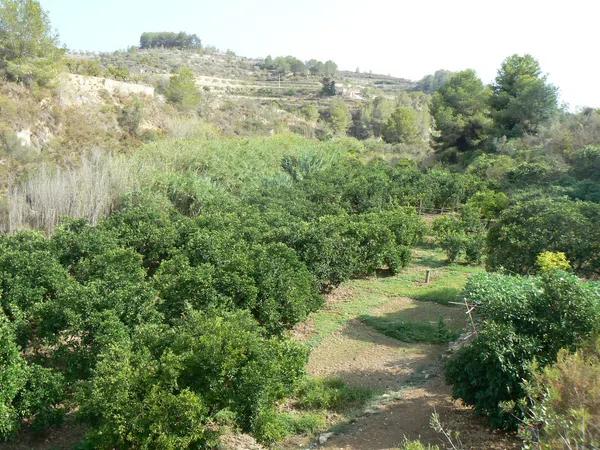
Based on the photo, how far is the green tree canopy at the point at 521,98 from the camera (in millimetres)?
34469

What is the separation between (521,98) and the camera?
3459 centimetres

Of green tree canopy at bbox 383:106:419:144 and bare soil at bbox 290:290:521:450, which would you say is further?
green tree canopy at bbox 383:106:419:144

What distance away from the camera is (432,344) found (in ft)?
37.0

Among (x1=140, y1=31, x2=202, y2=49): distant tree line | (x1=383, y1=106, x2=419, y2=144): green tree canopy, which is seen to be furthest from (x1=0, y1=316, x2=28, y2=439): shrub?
(x1=140, y1=31, x2=202, y2=49): distant tree line

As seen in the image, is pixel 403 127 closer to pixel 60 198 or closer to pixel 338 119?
pixel 338 119

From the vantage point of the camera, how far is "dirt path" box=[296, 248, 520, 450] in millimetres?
7691

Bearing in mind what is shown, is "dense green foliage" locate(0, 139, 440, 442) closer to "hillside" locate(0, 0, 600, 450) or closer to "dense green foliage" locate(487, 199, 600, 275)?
"hillside" locate(0, 0, 600, 450)

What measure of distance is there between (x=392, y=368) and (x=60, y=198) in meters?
12.4

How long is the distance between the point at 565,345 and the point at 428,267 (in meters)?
10.2

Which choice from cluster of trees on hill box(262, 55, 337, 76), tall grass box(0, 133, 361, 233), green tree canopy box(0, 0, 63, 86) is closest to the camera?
tall grass box(0, 133, 361, 233)

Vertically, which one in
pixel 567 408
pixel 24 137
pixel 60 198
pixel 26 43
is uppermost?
pixel 26 43

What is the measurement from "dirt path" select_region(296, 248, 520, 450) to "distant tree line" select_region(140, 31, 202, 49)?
98.9m

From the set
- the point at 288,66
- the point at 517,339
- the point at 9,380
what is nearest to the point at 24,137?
the point at 9,380

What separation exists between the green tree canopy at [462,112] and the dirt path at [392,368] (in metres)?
24.9
